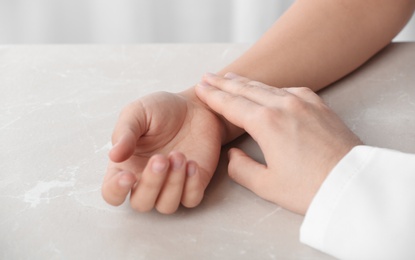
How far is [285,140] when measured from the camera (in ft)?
1.93

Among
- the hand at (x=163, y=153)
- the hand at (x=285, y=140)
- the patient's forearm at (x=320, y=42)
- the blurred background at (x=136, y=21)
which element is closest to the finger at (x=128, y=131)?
the hand at (x=163, y=153)

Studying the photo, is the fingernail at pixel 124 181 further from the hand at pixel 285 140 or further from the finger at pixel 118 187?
the hand at pixel 285 140

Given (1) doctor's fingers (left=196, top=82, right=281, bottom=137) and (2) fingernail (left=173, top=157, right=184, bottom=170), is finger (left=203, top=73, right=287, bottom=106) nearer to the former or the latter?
(1) doctor's fingers (left=196, top=82, right=281, bottom=137)

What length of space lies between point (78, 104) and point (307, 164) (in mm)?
363

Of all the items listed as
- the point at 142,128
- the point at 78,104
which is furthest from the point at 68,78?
the point at 142,128

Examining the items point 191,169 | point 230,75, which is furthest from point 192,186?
point 230,75

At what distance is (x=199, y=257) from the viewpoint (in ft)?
1.70

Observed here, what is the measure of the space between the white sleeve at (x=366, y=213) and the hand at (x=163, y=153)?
0.13 metres

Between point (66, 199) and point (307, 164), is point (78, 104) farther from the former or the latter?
point (307, 164)

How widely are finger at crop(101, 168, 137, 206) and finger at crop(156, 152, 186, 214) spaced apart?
0.03 m

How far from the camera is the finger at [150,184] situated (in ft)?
1.75

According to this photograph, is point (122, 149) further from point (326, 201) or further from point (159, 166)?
point (326, 201)

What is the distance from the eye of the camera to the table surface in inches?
21.1

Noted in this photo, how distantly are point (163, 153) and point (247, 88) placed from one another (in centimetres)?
14
